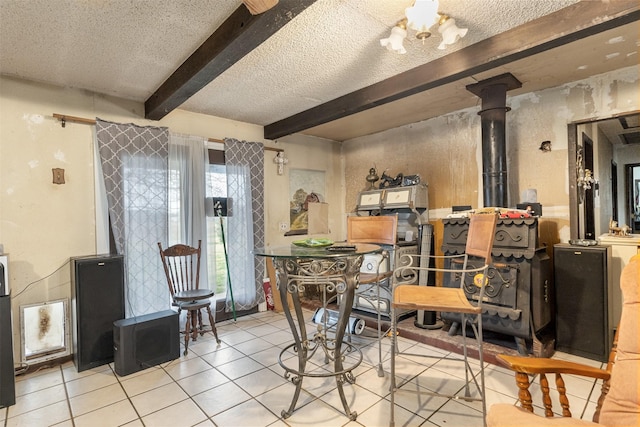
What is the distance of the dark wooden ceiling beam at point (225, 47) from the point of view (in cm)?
172

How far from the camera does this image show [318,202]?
16.6ft

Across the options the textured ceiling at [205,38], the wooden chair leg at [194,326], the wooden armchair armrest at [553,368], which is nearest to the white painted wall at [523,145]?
the textured ceiling at [205,38]

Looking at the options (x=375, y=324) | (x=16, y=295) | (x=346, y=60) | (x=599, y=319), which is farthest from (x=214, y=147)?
(x=599, y=319)

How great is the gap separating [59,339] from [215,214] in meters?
1.84

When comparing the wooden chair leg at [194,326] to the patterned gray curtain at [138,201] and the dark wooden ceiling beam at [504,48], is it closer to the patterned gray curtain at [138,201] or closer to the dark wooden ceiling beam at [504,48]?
the patterned gray curtain at [138,201]

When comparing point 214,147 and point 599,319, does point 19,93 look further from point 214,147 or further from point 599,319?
point 599,319

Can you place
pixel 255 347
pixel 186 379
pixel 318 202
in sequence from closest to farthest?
1. pixel 186 379
2. pixel 255 347
3. pixel 318 202

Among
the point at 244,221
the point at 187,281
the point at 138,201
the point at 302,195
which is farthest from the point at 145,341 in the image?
the point at 302,195

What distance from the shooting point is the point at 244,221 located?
3.98 metres

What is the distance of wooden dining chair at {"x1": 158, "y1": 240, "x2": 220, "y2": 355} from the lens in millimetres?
3113

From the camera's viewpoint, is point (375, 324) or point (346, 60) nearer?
point (346, 60)

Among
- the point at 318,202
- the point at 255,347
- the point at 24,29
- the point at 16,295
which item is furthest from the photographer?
the point at 318,202

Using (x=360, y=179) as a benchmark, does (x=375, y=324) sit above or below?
below

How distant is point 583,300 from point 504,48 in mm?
2151
